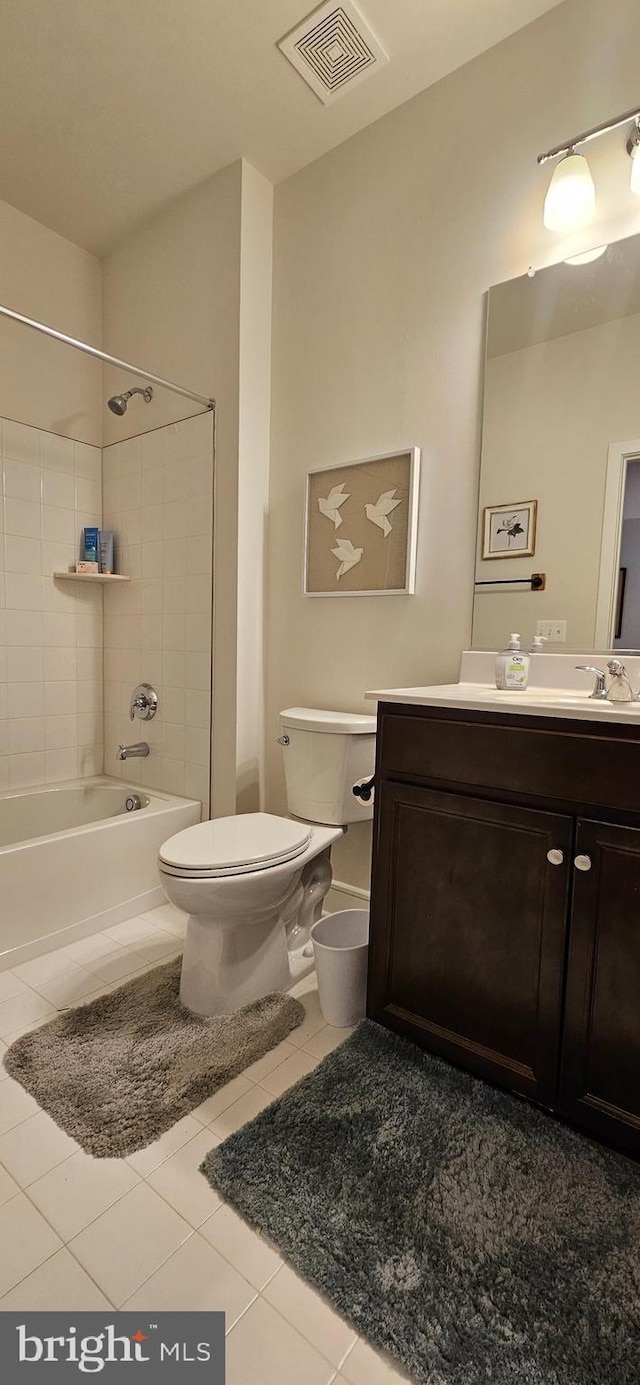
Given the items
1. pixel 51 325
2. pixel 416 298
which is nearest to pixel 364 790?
pixel 416 298

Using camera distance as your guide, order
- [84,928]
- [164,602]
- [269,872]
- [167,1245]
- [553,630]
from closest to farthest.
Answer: [167,1245] → [269,872] → [553,630] → [84,928] → [164,602]

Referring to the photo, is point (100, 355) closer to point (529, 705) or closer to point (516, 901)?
point (529, 705)

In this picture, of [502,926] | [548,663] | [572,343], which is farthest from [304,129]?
[502,926]

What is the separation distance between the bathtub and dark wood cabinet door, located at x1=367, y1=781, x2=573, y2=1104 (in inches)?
40.1

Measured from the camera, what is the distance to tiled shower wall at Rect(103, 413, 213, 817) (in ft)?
7.50

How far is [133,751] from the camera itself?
2516 millimetres

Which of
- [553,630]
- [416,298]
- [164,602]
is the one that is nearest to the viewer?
[553,630]

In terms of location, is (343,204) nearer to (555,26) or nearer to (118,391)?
(555,26)

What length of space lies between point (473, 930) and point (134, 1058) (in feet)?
2.74

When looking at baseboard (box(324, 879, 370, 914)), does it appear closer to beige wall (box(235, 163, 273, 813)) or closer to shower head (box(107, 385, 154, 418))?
beige wall (box(235, 163, 273, 813))

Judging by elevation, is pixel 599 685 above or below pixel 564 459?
below

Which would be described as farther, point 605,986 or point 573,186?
point 573,186

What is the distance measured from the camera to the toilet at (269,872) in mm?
1455

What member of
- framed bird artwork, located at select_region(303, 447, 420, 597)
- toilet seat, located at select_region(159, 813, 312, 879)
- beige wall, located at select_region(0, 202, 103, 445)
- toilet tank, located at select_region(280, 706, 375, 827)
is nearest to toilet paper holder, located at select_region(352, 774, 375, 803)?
toilet tank, located at select_region(280, 706, 375, 827)
